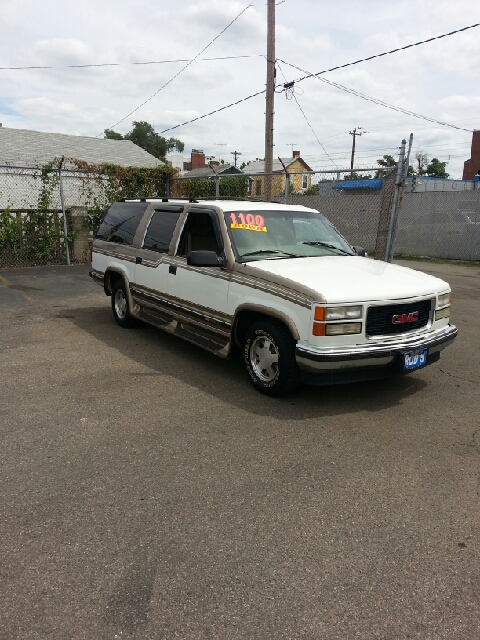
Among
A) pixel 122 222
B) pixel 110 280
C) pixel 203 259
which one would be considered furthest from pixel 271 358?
pixel 110 280

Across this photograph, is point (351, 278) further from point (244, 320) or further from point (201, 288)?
point (201, 288)

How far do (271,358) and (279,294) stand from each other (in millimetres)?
627

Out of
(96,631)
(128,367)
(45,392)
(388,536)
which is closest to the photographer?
(96,631)

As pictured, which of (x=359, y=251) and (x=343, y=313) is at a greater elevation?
(x=359, y=251)

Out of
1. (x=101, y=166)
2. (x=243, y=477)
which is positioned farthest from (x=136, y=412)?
(x=101, y=166)

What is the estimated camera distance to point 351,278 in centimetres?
465

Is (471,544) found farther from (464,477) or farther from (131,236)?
(131,236)

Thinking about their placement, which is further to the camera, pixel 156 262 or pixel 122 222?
pixel 122 222

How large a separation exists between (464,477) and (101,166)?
13.1m

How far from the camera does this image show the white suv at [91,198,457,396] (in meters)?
4.28

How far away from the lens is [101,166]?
1421cm

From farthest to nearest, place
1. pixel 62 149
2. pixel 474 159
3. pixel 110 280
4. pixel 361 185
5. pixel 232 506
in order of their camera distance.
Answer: pixel 474 159 → pixel 62 149 → pixel 361 185 → pixel 110 280 → pixel 232 506

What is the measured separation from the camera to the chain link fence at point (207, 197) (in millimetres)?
12609

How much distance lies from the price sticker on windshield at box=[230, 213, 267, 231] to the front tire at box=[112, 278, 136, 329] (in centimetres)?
236
